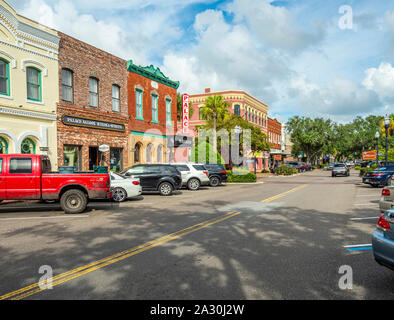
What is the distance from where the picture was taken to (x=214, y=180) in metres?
24.1

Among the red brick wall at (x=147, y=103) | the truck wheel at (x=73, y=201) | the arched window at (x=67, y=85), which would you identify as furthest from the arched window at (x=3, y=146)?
the red brick wall at (x=147, y=103)

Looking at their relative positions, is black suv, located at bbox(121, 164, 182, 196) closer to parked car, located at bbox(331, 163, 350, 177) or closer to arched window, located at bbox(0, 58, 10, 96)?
arched window, located at bbox(0, 58, 10, 96)

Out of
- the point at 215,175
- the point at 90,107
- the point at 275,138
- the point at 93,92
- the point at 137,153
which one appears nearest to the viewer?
the point at 90,107

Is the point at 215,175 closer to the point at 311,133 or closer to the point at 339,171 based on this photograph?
the point at 339,171

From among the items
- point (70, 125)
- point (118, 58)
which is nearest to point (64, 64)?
point (70, 125)

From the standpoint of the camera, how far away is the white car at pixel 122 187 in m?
14.4

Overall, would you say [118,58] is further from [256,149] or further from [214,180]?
[256,149]

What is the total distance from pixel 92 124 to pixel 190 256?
1798 cm

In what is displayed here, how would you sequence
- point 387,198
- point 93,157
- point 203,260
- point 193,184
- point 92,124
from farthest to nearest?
1. point 93,157
2. point 92,124
3. point 193,184
4. point 387,198
5. point 203,260

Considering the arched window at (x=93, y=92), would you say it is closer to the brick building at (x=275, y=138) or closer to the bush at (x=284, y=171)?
the bush at (x=284, y=171)

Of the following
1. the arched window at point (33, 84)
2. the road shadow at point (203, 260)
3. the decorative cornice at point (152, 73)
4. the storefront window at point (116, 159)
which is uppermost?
the decorative cornice at point (152, 73)

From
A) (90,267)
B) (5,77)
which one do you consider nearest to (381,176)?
(90,267)

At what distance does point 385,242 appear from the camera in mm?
4516

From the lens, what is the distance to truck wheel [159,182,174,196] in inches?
676
